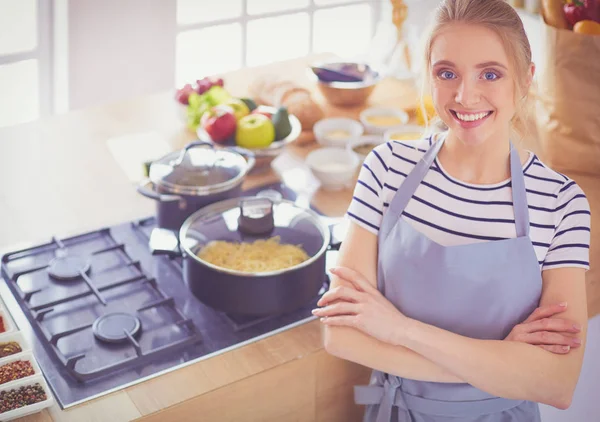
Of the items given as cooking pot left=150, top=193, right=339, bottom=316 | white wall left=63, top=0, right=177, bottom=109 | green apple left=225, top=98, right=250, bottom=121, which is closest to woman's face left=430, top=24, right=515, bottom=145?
cooking pot left=150, top=193, right=339, bottom=316

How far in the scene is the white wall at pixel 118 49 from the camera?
3479 millimetres

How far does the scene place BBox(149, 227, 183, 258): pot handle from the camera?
1.76 m

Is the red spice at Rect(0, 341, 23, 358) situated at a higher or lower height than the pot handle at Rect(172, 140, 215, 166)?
lower

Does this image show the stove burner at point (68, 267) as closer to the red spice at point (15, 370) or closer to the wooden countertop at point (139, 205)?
the wooden countertop at point (139, 205)

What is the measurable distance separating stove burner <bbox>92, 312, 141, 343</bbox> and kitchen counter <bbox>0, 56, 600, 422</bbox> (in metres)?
0.13

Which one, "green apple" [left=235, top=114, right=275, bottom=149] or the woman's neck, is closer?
the woman's neck

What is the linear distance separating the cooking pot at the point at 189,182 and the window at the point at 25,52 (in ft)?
5.98

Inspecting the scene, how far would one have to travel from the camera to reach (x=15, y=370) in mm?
1520

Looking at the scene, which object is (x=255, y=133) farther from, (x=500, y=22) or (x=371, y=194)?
(x=500, y=22)

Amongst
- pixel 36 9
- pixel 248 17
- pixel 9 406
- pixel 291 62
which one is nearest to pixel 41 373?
pixel 9 406

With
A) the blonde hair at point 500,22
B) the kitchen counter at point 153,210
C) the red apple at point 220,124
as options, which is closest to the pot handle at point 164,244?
the kitchen counter at point 153,210

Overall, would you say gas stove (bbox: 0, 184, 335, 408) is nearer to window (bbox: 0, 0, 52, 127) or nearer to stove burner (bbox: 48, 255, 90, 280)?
stove burner (bbox: 48, 255, 90, 280)

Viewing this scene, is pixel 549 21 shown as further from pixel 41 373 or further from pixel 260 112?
pixel 41 373

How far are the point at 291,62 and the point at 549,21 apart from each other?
116cm
